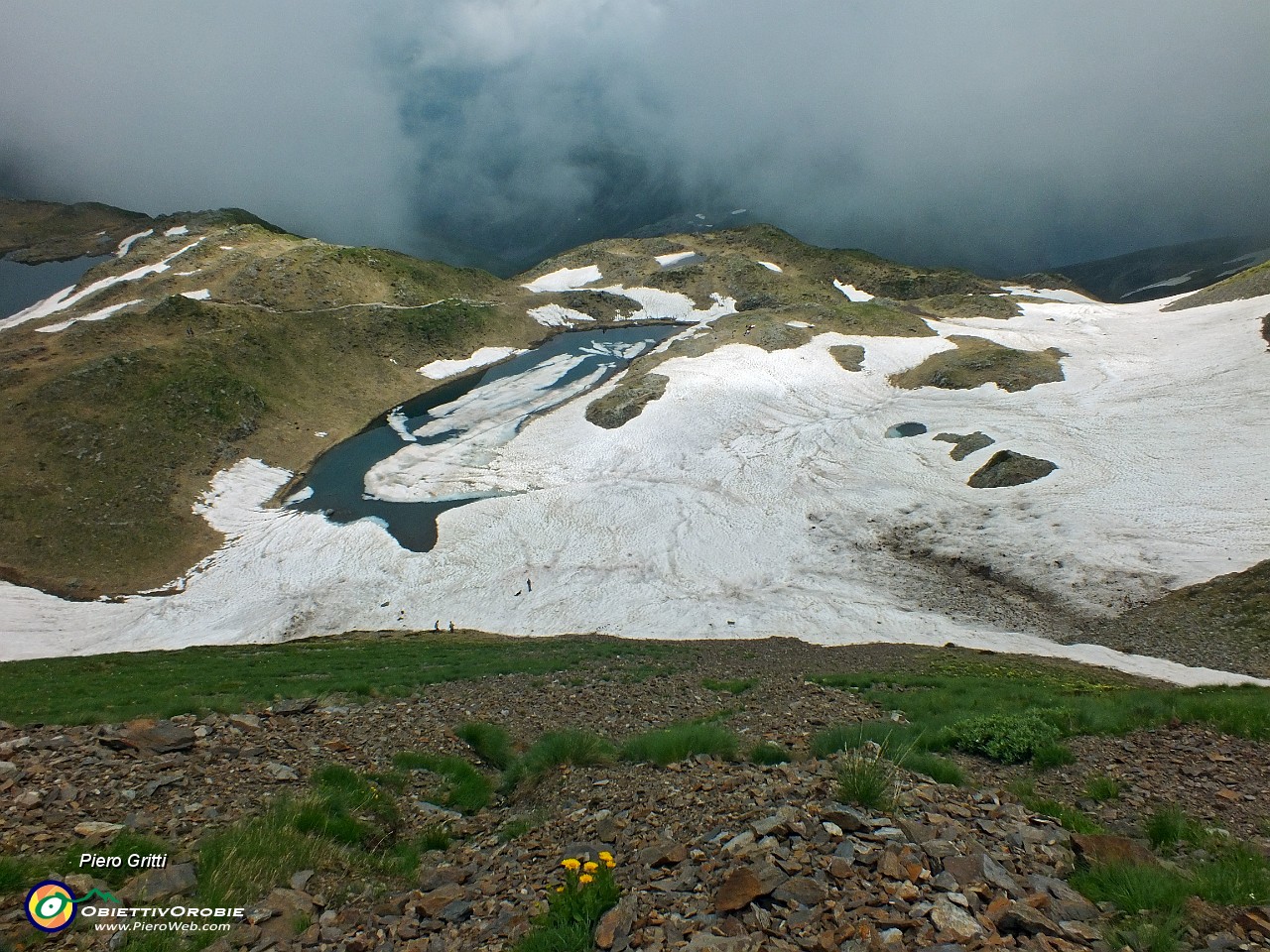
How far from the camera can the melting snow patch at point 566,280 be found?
116938 millimetres

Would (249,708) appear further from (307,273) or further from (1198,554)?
(307,273)

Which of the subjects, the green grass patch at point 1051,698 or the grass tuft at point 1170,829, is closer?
the grass tuft at point 1170,829

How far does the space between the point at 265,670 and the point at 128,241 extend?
138756mm

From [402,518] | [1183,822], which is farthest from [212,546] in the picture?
[1183,822]

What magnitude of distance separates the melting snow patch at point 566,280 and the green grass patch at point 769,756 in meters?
114

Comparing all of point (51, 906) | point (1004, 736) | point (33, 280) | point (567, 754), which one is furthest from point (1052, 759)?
point (33, 280)

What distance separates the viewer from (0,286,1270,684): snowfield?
1155 inches

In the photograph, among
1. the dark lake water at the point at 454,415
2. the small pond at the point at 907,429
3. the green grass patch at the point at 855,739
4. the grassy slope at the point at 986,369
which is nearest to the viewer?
the green grass patch at the point at 855,739

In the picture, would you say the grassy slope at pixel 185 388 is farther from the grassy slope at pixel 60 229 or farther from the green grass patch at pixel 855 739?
the green grass patch at pixel 855 739

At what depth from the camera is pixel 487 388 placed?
2835 inches

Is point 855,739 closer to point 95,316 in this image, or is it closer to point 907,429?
point 907,429

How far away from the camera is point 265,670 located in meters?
20.6

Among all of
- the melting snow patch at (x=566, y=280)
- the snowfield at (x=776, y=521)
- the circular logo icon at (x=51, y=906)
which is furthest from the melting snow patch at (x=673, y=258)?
the circular logo icon at (x=51, y=906)

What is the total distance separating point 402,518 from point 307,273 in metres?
59.7
